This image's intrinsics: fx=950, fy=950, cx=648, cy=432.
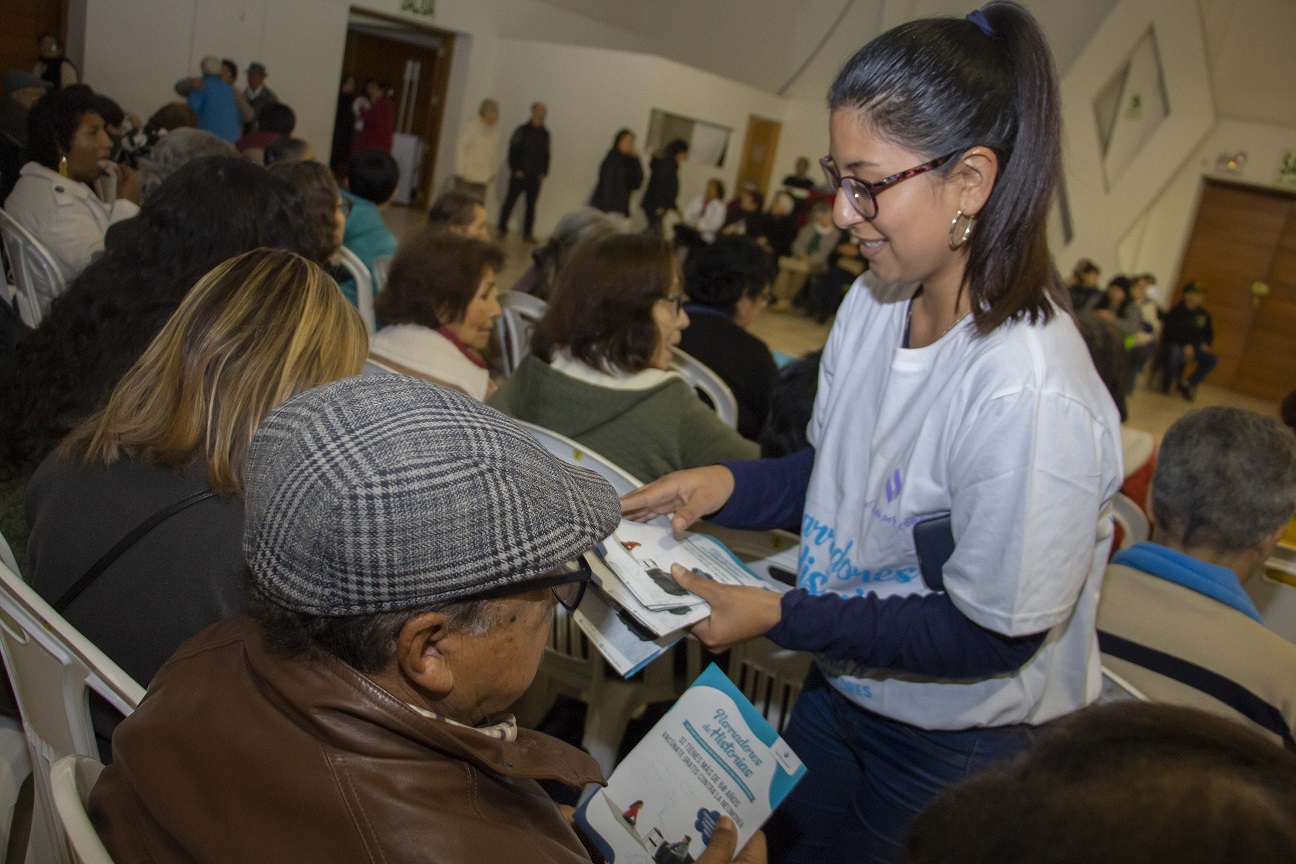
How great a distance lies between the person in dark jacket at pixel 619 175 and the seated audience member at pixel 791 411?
1058 cm

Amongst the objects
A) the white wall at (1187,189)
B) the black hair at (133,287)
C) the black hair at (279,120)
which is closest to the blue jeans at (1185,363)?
the white wall at (1187,189)

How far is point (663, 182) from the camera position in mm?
12688

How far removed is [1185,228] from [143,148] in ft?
44.1

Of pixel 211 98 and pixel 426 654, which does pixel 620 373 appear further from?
pixel 211 98

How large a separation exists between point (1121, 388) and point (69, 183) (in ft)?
12.8

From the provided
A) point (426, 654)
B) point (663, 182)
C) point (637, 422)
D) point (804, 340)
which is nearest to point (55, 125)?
point (637, 422)

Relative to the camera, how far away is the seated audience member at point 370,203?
4.48m

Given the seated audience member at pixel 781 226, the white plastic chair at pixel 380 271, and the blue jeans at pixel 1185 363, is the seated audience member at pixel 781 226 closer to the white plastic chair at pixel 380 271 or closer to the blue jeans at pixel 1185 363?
the blue jeans at pixel 1185 363

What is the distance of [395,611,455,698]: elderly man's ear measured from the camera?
89cm

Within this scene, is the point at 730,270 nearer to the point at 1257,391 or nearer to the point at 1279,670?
the point at 1279,670

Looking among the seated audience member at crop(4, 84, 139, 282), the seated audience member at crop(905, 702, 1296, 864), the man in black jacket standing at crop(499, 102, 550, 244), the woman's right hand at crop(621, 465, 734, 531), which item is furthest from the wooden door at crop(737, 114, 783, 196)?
the seated audience member at crop(905, 702, 1296, 864)

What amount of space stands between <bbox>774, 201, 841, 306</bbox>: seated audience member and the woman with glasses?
11344 millimetres

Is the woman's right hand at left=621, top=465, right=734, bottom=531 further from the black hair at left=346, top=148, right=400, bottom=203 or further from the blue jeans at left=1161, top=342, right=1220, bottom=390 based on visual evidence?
the blue jeans at left=1161, top=342, right=1220, bottom=390

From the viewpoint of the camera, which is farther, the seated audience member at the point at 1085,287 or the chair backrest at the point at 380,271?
the seated audience member at the point at 1085,287
